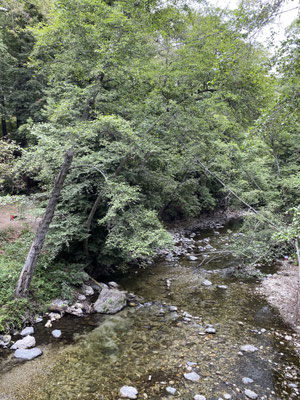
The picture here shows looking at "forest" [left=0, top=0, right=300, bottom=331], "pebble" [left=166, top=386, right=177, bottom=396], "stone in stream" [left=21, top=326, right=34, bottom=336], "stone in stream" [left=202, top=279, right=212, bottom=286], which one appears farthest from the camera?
"stone in stream" [left=202, top=279, right=212, bottom=286]

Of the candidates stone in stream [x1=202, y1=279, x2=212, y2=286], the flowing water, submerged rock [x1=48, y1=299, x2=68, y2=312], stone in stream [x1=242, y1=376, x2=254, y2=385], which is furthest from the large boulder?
stone in stream [x1=242, y1=376, x2=254, y2=385]

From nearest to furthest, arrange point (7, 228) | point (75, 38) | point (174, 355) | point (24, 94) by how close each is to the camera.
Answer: point (174, 355) → point (75, 38) → point (7, 228) → point (24, 94)

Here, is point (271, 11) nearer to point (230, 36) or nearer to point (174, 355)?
point (230, 36)

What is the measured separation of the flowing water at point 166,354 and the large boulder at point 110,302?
0.75 feet

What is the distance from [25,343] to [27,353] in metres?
0.34

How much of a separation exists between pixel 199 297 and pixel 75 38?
8.80 m

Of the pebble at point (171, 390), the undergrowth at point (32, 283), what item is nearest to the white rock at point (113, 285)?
the undergrowth at point (32, 283)

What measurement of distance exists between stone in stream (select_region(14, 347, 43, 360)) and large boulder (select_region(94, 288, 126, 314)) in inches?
79.0

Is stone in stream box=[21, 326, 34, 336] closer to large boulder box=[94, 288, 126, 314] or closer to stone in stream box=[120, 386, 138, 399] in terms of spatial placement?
large boulder box=[94, 288, 126, 314]

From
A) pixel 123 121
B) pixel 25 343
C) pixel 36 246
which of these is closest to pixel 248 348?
pixel 25 343

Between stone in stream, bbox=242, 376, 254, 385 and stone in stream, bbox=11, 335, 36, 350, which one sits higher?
stone in stream, bbox=11, 335, 36, 350

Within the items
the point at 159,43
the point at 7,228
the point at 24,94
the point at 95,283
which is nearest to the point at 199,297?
the point at 95,283

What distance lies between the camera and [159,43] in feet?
36.3

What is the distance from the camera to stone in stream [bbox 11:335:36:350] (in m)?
5.27
